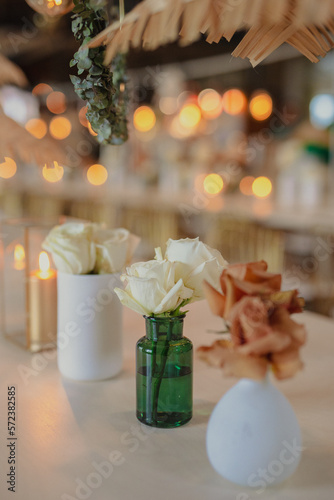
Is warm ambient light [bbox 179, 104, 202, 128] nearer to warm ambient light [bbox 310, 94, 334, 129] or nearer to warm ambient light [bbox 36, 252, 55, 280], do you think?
warm ambient light [bbox 310, 94, 334, 129]

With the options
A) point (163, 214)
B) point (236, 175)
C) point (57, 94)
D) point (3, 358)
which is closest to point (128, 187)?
point (163, 214)

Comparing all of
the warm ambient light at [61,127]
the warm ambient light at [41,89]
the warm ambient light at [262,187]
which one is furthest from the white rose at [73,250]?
the warm ambient light at [41,89]

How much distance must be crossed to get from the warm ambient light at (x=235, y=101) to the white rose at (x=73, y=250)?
389 centimetres

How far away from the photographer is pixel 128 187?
4.81 metres

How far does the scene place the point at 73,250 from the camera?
93 cm

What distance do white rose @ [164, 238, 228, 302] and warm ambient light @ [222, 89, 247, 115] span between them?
406 centimetres

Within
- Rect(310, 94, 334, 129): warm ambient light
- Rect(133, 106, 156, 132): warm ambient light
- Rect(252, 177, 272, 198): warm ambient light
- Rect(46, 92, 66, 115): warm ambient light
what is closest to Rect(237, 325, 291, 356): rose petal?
Rect(310, 94, 334, 129): warm ambient light

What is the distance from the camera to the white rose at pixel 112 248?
95cm

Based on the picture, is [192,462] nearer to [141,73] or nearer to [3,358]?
[3,358]

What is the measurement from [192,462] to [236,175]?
3517 mm

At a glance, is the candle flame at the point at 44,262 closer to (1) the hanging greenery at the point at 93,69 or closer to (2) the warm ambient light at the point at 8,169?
(1) the hanging greenery at the point at 93,69

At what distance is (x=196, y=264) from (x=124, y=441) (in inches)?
10.7

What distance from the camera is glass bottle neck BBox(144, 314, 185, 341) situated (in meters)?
0.77

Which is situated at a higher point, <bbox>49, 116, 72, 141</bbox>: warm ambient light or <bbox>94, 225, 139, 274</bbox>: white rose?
<bbox>49, 116, 72, 141</bbox>: warm ambient light
